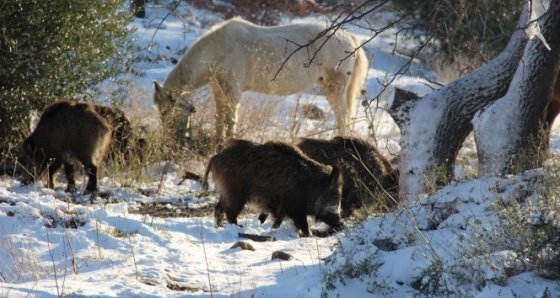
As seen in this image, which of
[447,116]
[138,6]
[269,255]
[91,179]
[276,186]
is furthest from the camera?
[138,6]

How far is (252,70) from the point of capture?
41.3ft

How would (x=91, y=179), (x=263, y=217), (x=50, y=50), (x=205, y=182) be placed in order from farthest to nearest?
(x=50, y=50), (x=91, y=179), (x=205, y=182), (x=263, y=217)

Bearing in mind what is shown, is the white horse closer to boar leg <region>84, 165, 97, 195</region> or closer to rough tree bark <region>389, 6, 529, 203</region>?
boar leg <region>84, 165, 97, 195</region>

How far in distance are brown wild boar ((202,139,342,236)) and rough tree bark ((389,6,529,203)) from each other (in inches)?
28.5

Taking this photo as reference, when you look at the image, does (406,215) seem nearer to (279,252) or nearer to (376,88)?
(279,252)

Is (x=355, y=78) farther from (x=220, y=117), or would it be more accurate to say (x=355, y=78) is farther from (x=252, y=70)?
(x=220, y=117)

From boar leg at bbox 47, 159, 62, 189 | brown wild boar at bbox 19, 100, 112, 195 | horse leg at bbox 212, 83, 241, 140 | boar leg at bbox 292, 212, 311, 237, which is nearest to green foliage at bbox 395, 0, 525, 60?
boar leg at bbox 292, 212, 311, 237

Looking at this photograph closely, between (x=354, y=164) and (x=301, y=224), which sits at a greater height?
(x=354, y=164)

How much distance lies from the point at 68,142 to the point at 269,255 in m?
3.40

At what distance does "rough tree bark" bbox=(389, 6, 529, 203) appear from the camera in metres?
7.37

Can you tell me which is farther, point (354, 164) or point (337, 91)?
point (337, 91)

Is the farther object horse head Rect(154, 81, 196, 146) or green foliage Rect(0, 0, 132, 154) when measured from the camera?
horse head Rect(154, 81, 196, 146)

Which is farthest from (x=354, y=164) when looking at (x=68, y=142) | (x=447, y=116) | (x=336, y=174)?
(x=68, y=142)

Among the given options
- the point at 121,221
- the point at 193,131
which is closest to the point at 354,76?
the point at 193,131
